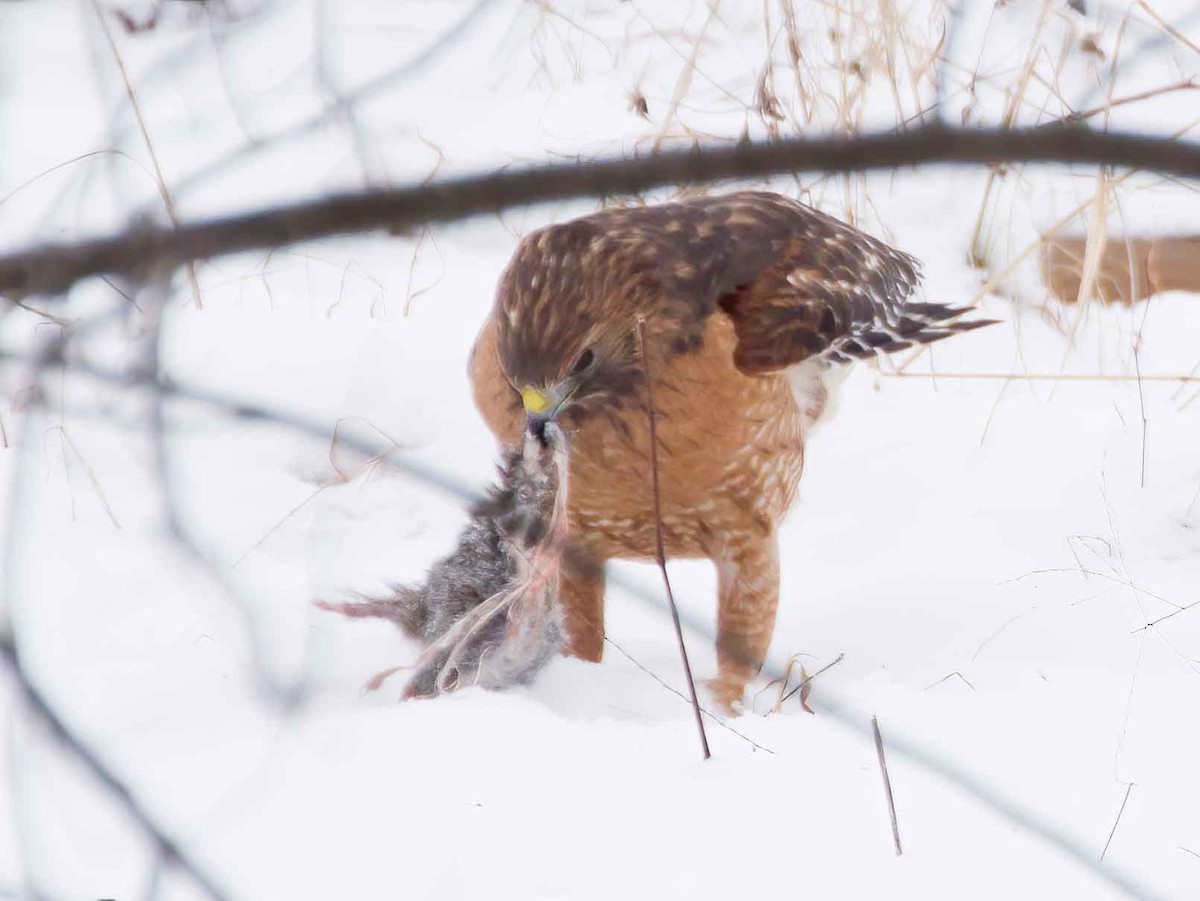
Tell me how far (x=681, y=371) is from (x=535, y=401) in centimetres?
34

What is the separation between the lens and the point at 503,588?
8.28 ft

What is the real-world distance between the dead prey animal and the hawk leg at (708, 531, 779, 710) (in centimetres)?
34

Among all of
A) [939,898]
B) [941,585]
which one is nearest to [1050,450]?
[941,585]

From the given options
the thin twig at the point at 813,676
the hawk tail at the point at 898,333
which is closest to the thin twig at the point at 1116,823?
the thin twig at the point at 813,676

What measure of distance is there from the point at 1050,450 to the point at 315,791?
2.80 meters

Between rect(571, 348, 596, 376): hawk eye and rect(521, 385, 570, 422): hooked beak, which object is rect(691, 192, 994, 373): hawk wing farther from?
rect(521, 385, 570, 422): hooked beak

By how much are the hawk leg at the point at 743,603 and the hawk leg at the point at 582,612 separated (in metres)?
0.27

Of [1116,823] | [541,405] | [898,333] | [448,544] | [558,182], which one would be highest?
[558,182]

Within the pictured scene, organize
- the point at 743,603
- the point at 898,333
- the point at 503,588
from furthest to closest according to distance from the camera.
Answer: the point at 898,333
the point at 743,603
the point at 503,588

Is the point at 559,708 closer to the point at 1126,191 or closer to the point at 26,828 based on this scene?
the point at 26,828

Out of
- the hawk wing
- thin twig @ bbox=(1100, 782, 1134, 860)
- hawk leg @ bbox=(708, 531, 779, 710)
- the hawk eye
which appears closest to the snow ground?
thin twig @ bbox=(1100, 782, 1134, 860)

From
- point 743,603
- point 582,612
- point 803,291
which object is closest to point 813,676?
point 743,603

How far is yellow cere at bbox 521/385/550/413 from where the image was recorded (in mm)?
2197

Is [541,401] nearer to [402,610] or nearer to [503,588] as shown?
[503,588]
